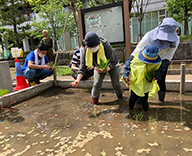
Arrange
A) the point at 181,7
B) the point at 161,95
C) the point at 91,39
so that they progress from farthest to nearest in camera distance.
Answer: the point at 181,7 → the point at 161,95 → the point at 91,39

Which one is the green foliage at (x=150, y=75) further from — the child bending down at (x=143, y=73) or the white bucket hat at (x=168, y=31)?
the white bucket hat at (x=168, y=31)

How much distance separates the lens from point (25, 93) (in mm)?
4234

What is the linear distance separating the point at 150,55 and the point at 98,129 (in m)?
1.43

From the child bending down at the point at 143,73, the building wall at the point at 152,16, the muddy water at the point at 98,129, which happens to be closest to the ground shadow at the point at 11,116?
the muddy water at the point at 98,129

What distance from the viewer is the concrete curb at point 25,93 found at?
12.4 feet

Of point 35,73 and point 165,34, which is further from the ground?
point 165,34

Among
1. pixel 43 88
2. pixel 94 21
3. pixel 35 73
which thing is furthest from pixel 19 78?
pixel 94 21

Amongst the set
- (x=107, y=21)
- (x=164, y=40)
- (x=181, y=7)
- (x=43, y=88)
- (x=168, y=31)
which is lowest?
(x=43, y=88)

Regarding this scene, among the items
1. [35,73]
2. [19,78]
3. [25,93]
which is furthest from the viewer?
[19,78]

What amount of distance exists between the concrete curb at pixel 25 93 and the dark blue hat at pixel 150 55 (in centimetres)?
313

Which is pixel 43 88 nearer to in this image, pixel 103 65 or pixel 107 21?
pixel 103 65

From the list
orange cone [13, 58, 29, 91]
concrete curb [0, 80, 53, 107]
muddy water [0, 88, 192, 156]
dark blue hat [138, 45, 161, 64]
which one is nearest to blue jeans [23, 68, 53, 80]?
orange cone [13, 58, 29, 91]

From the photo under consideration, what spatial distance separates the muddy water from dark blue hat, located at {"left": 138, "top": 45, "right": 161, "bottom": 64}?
961mm

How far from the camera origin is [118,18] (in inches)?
249
